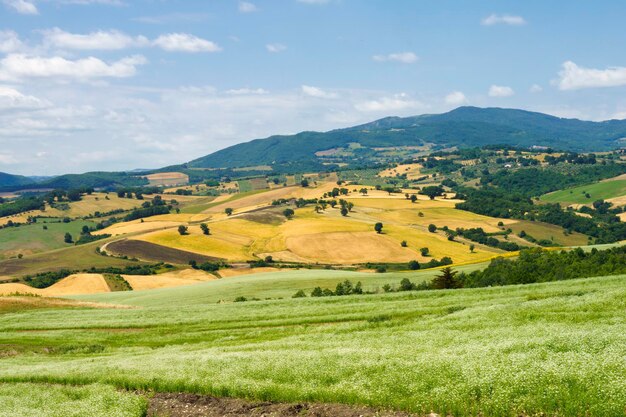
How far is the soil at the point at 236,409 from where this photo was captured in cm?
2050

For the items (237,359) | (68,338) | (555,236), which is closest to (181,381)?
(237,359)

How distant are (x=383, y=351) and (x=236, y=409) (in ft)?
25.8

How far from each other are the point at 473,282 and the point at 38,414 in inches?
2390

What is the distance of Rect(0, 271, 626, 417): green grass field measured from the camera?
19.1 m

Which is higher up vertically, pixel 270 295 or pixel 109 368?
pixel 109 368

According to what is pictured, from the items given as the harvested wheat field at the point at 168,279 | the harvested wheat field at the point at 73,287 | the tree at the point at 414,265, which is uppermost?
the harvested wheat field at the point at 73,287

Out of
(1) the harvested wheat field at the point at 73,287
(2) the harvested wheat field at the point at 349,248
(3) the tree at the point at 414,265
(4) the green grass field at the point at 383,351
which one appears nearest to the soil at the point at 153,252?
(1) the harvested wheat field at the point at 73,287

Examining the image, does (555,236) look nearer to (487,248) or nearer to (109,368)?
(487,248)

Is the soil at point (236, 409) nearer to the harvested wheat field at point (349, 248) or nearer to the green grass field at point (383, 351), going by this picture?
the green grass field at point (383, 351)

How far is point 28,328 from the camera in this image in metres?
59.2

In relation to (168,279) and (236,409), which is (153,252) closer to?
(168,279)

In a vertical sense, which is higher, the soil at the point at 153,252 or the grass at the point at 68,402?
the grass at the point at 68,402

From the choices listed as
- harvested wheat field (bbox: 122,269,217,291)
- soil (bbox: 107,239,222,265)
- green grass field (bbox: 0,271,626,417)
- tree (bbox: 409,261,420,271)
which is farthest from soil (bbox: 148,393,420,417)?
soil (bbox: 107,239,222,265)

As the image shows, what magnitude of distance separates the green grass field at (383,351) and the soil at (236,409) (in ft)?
1.62
